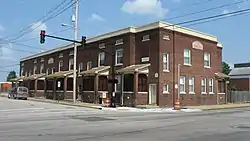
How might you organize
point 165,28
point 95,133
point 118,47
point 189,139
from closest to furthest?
1. point 189,139
2. point 95,133
3. point 165,28
4. point 118,47

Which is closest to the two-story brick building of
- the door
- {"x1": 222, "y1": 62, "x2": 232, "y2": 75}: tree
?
the door

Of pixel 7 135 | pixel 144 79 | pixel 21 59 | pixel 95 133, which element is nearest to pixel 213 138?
pixel 95 133

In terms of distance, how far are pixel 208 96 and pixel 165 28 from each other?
11270mm

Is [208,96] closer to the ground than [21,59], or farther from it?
closer to the ground

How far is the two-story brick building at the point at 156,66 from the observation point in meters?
35.4

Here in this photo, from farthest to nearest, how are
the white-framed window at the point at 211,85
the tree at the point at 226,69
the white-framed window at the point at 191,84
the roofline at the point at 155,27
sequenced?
the tree at the point at 226,69, the white-framed window at the point at 211,85, the white-framed window at the point at 191,84, the roofline at the point at 155,27

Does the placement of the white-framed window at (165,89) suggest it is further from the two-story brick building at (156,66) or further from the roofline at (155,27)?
the roofline at (155,27)

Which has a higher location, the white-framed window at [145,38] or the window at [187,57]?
the white-framed window at [145,38]

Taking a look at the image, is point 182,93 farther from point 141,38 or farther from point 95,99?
point 95,99

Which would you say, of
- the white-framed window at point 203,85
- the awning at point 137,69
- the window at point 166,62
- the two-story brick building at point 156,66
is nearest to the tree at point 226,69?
the two-story brick building at point 156,66

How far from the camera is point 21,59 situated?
73625 mm

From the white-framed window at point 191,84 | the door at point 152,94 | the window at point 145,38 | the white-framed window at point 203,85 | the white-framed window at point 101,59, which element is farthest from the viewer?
the white-framed window at point 101,59

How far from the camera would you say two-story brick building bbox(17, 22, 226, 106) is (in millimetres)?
35438

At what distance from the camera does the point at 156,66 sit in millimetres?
35281
